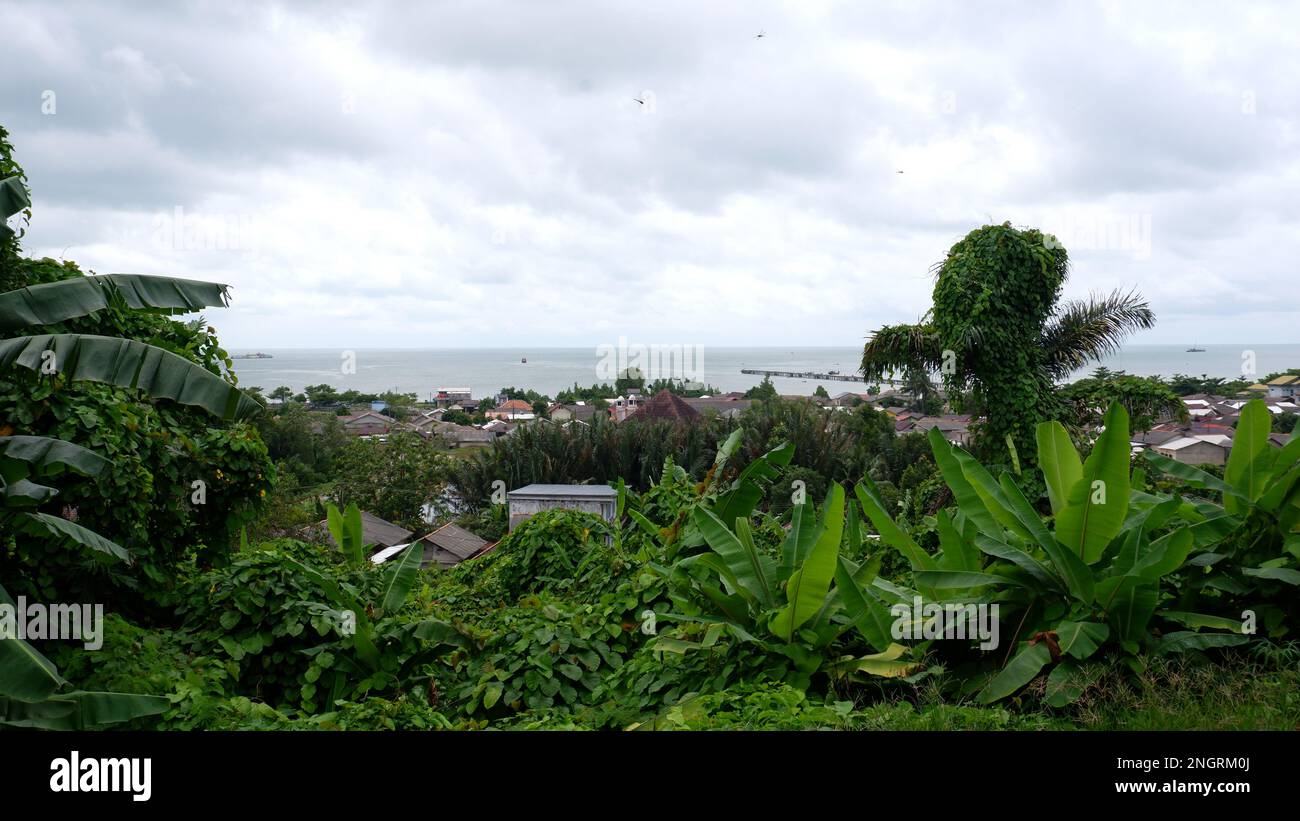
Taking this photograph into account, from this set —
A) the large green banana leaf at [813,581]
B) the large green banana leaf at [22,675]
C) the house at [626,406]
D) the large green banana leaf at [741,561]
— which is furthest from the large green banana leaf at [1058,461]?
the house at [626,406]

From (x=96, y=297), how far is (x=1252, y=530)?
5.97 m

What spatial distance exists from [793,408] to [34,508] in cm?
3010

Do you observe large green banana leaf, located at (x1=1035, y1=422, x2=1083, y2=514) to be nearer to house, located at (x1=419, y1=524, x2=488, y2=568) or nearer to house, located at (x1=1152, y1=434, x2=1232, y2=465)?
house, located at (x1=1152, y1=434, x2=1232, y2=465)

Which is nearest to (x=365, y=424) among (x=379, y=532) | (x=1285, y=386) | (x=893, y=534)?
(x=379, y=532)

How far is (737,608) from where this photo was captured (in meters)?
4.10

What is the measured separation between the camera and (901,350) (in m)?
11.1

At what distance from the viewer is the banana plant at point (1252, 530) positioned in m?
3.71

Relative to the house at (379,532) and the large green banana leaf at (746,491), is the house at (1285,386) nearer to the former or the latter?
the large green banana leaf at (746,491)

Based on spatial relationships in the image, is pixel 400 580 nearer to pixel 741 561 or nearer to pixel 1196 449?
pixel 741 561

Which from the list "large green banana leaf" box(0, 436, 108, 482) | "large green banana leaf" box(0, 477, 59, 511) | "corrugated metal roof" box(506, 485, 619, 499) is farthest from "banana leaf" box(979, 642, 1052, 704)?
"corrugated metal roof" box(506, 485, 619, 499)

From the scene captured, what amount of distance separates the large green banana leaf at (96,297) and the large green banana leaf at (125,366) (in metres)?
0.16
